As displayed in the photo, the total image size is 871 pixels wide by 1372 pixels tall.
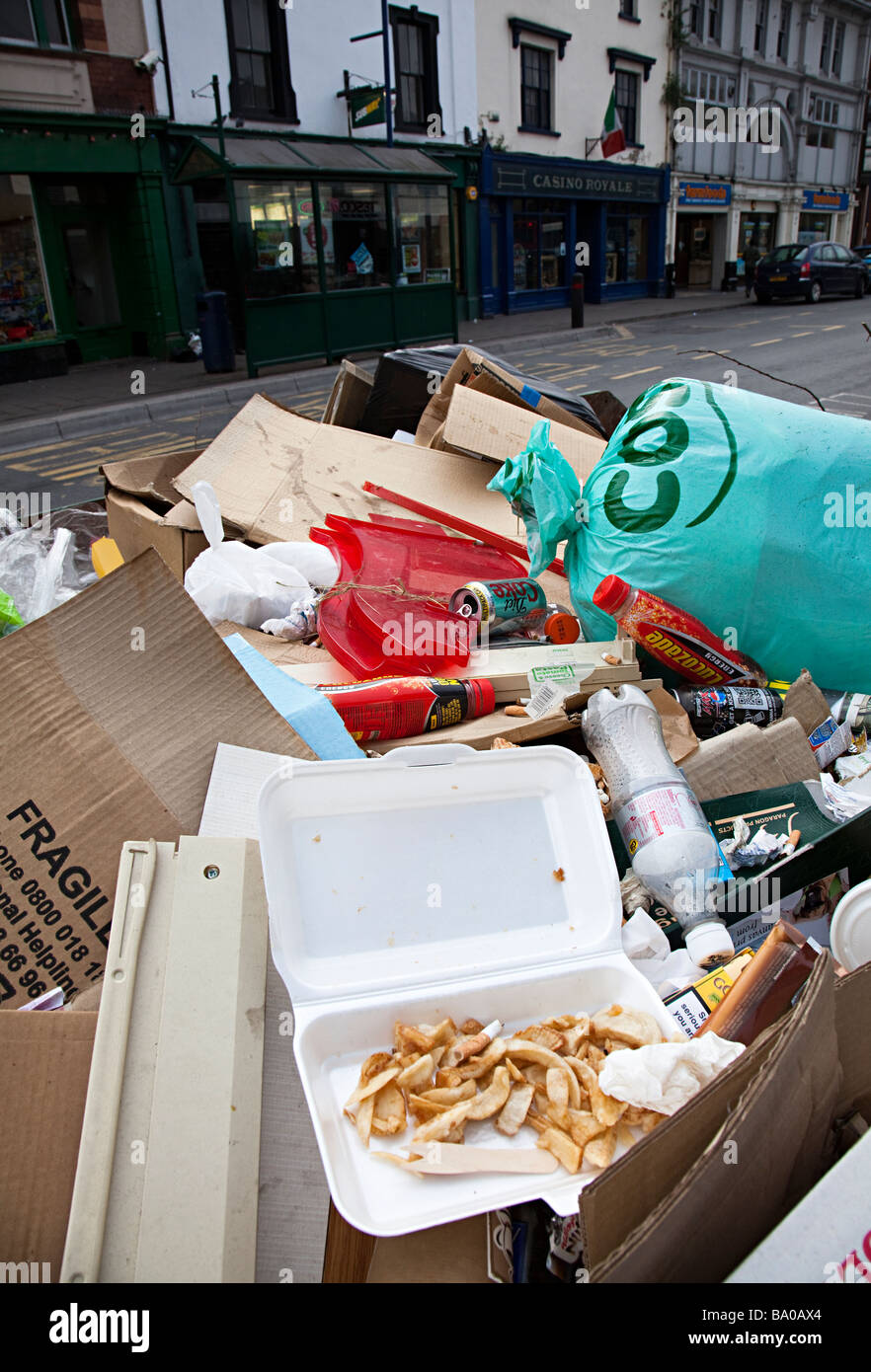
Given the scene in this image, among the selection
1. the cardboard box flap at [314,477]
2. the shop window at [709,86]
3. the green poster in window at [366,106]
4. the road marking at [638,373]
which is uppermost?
the shop window at [709,86]

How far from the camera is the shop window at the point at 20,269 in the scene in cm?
1047

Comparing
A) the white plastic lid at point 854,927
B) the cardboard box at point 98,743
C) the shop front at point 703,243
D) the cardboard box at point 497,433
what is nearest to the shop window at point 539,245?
the shop front at point 703,243

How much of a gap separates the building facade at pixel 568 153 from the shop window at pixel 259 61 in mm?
4924

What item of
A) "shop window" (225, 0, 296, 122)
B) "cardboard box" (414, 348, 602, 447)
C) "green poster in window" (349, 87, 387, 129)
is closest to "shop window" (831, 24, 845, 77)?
"green poster in window" (349, 87, 387, 129)

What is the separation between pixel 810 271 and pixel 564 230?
220 inches

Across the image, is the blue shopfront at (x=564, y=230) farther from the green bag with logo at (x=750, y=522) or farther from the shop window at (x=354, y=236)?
the green bag with logo at (x=750, y=522)

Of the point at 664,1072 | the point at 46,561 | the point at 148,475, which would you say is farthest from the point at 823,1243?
the point at 148,475

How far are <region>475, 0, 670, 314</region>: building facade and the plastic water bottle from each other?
16879mm

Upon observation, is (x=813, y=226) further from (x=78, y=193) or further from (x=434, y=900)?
(x=434, y=900)

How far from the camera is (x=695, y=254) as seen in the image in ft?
80.7

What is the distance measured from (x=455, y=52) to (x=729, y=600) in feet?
54.4

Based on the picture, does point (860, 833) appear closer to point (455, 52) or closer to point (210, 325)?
point (210, 325)

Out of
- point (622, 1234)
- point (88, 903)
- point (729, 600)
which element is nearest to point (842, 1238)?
point (622, 1234)

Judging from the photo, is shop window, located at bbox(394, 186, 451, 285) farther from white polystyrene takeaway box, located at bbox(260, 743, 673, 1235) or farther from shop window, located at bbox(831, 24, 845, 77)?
shop window, located at bbox(831, 24, 845, 77)
